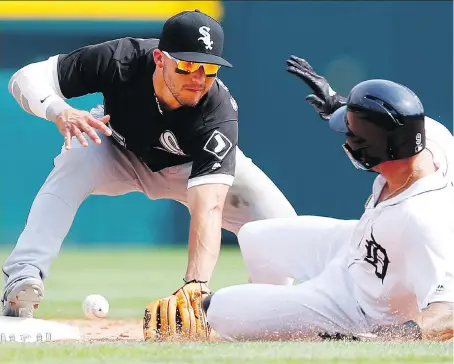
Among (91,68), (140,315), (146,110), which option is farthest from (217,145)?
(140,315)

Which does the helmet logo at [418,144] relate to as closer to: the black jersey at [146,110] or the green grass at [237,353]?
the green grass at [237,353]

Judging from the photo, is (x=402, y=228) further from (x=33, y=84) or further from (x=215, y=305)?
(x=33, y=84)

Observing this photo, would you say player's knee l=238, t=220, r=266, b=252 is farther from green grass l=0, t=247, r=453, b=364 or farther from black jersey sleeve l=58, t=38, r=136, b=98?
black jersey sleeve l=58, t=38, r=136, b=98

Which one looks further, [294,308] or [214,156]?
[214,156]

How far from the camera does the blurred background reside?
12.9 m

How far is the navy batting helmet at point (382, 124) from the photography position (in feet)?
14.4

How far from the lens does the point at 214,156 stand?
18.7 ft

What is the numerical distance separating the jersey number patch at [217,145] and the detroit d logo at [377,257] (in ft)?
4.60

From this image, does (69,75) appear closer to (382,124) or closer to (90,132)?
(90,132)

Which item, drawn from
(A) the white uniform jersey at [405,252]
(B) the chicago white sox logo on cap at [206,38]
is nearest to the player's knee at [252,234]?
(A) the white uniform jersey at [405,252]

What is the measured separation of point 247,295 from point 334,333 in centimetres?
40

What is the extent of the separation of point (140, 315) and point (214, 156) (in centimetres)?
174

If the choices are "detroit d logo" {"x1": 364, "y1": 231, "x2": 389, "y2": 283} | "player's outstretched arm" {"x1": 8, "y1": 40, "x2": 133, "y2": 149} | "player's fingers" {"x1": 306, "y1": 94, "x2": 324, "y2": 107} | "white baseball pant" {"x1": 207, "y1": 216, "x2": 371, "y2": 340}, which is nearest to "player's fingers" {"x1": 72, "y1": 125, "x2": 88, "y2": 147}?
"player's outstretched arm" {"x1": 8, "y1": 40, "x2": 133, "y2": 149}

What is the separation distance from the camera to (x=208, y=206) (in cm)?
558
